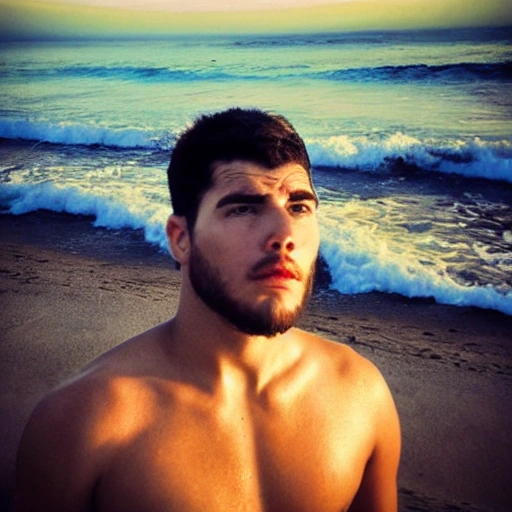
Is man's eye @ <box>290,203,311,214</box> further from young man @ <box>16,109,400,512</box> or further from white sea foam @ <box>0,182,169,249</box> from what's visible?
white sea foam @ <box>0,182,169,249</box>

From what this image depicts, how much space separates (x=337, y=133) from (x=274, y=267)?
8.36m

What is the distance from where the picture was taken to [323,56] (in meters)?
16.8

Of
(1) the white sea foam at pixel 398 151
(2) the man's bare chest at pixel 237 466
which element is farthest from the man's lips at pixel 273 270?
(1) the white sea foam at pixel 398 151

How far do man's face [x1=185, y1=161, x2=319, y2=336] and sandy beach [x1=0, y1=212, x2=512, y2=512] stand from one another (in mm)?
1363

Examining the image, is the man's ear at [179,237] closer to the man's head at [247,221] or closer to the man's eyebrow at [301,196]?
the man's head at [247,221]

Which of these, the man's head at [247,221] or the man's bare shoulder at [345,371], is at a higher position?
the man's head at [247,221]

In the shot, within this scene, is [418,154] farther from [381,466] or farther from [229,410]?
[229,410]

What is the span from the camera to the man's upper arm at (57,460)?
119 centimetres

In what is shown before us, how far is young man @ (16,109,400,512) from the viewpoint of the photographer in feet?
4.07

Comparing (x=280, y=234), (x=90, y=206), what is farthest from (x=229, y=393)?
(x=90, y=206)

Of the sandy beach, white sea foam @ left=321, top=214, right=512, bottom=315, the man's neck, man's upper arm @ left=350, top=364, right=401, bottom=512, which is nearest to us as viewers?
the man's neck

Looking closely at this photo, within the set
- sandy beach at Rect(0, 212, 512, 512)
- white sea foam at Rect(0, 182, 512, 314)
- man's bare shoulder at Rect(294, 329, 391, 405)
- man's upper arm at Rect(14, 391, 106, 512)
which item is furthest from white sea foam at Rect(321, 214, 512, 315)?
man's upper arm at Rect(14, 391, 106, 512)

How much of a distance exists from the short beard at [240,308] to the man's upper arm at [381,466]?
419 millimetres

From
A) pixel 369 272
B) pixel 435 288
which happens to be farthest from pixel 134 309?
pixel 435 288
